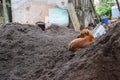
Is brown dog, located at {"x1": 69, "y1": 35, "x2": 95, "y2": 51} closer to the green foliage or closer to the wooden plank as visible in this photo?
the wooden plank

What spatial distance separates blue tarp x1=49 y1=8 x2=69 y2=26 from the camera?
38.9ft

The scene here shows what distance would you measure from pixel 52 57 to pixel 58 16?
5.81 meters

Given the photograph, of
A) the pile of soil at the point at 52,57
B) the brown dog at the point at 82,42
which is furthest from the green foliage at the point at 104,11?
the brown dog at the point at 82,42

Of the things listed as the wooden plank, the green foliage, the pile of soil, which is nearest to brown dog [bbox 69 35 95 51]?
the pile of soil

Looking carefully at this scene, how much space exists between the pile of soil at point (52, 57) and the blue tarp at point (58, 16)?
0.53m

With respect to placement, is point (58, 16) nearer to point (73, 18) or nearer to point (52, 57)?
point (73, 18)

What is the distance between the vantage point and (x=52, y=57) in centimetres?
623

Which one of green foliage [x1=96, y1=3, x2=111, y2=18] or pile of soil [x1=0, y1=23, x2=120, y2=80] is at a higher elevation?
green foliage [x1=96, y1=3, x2=111, y2=18]

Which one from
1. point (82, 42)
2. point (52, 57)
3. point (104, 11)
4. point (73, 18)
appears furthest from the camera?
point (104, 11)

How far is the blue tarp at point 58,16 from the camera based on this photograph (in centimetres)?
1186

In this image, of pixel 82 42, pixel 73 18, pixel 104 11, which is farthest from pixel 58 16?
pixel 104 11

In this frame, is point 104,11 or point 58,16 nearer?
point 58,16

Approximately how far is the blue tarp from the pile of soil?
526 mm

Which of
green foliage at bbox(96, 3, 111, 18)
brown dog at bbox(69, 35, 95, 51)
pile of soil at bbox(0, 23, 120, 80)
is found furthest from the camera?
green foliage at bbox(96, 3, 111, 18)
